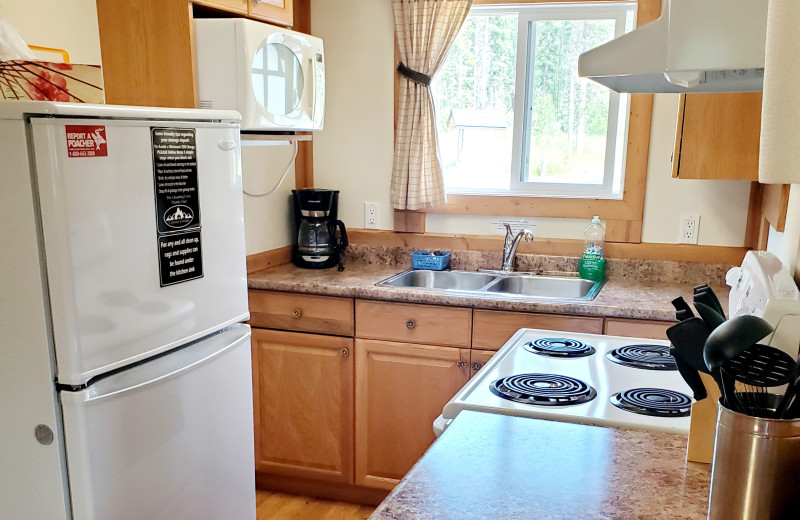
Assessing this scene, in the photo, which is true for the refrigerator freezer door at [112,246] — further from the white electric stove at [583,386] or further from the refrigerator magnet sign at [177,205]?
the white electric stove at [583,386]

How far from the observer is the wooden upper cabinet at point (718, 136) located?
7.27 feet

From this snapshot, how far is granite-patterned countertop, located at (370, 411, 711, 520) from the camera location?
3.31 ft

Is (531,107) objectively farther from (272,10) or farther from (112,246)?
(112,246)

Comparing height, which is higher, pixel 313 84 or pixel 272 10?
pixel 272 10

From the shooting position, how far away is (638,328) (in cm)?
233

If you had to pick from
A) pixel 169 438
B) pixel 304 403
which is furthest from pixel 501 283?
pixel 169 438

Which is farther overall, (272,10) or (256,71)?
(272,10)

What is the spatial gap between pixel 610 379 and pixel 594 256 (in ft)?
4.16

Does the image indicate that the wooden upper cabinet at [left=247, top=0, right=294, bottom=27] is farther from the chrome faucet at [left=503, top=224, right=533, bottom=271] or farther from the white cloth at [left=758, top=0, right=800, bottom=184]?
the white cloth at [left=758, top=0, right=800, bottom=184]

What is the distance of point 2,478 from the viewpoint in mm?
1521

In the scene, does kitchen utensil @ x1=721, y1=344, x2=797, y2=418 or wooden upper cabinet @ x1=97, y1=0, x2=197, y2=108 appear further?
wooden upper cabinet @ x1=97, y1=0, x2=197, y2=108

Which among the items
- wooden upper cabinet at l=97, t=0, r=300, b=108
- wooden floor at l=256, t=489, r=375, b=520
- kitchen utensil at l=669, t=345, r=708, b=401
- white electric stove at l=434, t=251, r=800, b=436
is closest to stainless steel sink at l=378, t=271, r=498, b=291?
wooden floor at l=256, t=489, r=375, b=520

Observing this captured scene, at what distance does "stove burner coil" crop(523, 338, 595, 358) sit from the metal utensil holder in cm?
86

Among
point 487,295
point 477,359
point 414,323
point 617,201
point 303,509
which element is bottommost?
point 303,509
